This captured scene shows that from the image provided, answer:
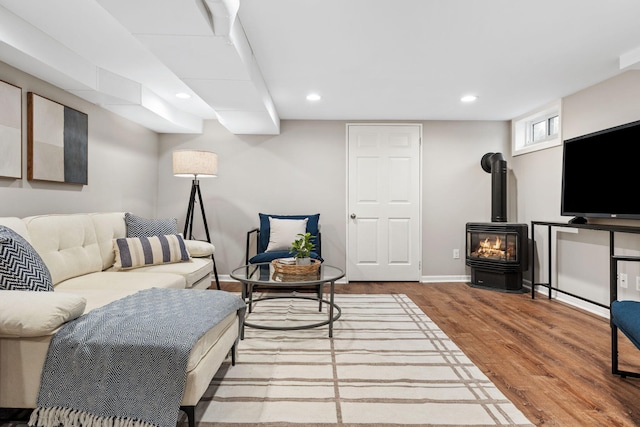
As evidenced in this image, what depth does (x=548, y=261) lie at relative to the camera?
3967 millimetres

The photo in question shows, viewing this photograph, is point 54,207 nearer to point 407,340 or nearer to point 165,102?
point 165,102

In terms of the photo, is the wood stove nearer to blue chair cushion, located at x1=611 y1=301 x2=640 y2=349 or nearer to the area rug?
the area rug

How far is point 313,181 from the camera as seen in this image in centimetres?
491

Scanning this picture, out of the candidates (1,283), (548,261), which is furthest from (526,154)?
(1,283)

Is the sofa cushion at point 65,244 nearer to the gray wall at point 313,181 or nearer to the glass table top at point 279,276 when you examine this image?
the glass table top at point 279,276

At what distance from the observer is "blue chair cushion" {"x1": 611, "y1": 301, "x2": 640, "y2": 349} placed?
1.75 metres

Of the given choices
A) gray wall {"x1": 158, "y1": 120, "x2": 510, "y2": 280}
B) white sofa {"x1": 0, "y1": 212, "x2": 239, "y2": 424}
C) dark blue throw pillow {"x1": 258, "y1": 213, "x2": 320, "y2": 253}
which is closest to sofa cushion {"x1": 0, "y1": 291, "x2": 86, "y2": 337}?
white sofa {"x1": 0, "y1": 212, "x2": 239, "y2": 424}

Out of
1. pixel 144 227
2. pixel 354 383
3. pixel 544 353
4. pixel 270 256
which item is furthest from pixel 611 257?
pixel 144 227

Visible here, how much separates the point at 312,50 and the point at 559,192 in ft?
10.1

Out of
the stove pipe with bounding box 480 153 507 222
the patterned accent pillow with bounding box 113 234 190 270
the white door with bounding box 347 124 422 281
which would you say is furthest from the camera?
the white door with bounding box 347 124 422 281

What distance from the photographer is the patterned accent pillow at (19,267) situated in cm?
172

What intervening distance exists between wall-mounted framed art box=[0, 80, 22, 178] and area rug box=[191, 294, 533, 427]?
2.08m

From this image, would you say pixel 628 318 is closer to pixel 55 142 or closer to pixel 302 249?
pixel 302 249

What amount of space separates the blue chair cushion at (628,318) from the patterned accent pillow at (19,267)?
2.93m
